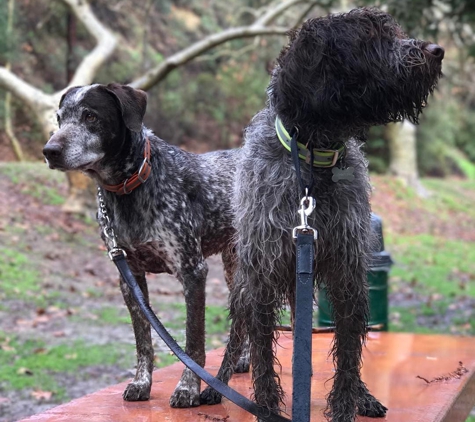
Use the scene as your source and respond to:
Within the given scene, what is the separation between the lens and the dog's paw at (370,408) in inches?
146

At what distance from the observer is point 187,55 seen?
12.5m

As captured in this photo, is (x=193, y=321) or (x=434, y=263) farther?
(x=434, y=263)

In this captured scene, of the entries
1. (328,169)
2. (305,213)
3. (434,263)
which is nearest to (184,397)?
(305,213)

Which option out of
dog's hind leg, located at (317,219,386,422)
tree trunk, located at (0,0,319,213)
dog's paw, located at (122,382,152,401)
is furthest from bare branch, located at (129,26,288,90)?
dog's hind leg, located at (317,219,386,422)

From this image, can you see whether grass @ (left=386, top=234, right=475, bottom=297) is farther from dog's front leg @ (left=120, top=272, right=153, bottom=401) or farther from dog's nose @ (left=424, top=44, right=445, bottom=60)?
dog's nose @ (left=424, top=44, right=445, bottom=60)

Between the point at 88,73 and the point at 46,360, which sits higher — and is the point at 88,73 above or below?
above

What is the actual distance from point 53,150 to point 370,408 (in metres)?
2.20

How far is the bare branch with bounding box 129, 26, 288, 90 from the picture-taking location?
481 inches

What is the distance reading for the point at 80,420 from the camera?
3.57 meters

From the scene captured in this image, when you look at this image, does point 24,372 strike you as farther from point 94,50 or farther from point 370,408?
point 94,50

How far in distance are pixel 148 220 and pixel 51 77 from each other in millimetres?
17968

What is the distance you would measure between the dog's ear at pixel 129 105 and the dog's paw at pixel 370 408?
1938mm

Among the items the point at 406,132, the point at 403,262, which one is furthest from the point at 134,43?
the point at 403,262

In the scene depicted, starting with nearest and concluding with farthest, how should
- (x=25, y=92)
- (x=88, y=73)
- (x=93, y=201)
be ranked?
(x=25, y=92) < (x=88, y=73) < (x=93, y=201)
